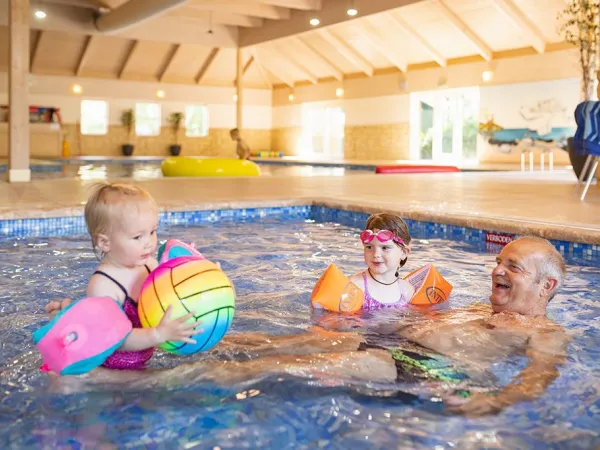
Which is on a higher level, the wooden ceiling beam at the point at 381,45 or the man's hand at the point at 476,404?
the wooden ceiling beam at the point at 381,45

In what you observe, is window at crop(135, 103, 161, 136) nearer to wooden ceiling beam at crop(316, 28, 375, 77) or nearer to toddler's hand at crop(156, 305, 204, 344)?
wooden ceiling beam at crop(316, 28, 375, 77)

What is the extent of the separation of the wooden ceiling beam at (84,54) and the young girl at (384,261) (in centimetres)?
1885

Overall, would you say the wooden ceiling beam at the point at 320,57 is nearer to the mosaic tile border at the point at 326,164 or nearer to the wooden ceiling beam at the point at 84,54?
the mosaic tile border at the point at 326,164

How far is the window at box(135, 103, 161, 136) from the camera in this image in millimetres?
→ 24062

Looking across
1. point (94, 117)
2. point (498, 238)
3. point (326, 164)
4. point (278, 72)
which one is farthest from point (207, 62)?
point (498, 238)

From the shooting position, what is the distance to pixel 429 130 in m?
19.5

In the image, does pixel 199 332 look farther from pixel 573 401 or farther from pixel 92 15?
pixel 92 15

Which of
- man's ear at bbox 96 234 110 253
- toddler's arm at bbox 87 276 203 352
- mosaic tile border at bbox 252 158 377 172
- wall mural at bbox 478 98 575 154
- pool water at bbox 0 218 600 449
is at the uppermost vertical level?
wall mural at bbox 478 98 575 154

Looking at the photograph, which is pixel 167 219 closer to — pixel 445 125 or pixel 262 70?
pixel 445 125

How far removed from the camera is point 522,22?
48.4ft

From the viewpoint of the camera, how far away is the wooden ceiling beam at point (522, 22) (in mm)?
14156

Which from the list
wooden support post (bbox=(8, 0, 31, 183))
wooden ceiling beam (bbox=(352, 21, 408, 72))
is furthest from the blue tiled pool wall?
wooden ceiling beam (bbox=(352, 21, 408, 72))

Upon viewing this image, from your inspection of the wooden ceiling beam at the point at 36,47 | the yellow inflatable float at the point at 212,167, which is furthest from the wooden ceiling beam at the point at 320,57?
Result: the yellow inflatable float at the point at 212,167

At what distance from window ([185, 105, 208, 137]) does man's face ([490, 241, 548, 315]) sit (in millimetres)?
23219
